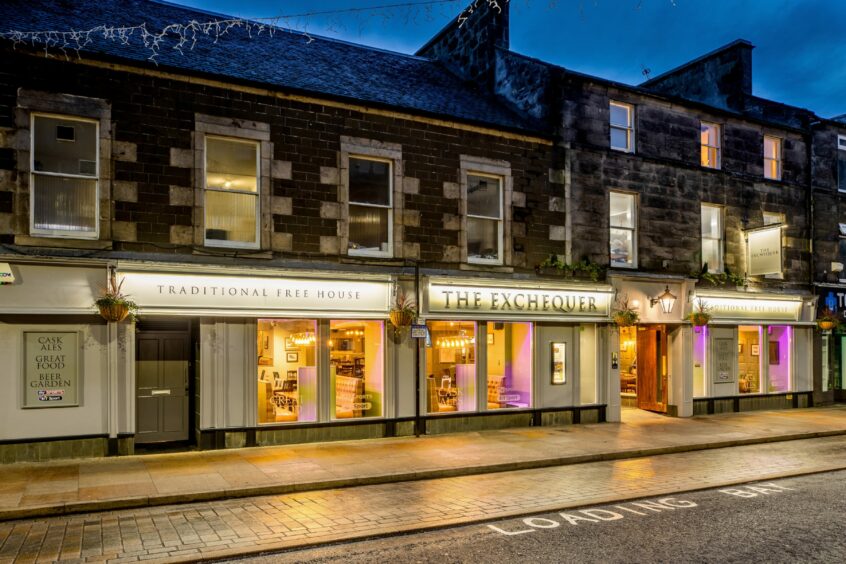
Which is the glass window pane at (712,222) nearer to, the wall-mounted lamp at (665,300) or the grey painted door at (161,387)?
the wall-mounted lamp at (665,300)

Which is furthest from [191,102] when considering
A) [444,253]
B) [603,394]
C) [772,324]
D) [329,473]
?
[772,324]

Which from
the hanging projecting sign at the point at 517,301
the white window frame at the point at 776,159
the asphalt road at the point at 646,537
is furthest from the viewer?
the white window frame at the point at 776,159

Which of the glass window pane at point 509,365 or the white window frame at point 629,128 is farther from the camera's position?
the white window frame at point 629,128

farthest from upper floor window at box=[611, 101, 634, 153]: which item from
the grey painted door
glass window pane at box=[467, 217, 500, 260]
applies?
Answer: the grey painted door

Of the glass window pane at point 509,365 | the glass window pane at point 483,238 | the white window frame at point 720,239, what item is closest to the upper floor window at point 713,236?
the white window frame at point 720,239

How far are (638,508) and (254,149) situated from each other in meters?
9.83

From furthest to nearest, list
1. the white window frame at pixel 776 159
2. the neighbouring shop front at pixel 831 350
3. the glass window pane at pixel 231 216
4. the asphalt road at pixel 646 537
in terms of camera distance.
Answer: the neighbouring shop front at pixel 831 350
the white window frame at pixel 776 159
the glass window pane at pixel 231 216
the asphalt road at pixel 646 537

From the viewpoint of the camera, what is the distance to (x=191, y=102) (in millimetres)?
13352

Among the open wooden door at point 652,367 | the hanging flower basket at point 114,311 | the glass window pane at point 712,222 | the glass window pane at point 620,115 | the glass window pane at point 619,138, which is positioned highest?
the glass window pane at point 620,115

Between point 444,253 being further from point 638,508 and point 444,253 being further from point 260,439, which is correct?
point 638,508

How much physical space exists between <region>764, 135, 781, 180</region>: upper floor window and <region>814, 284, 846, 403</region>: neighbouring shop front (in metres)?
3.86

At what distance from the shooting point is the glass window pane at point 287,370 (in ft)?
45.9

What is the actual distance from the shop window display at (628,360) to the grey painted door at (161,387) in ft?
43.7

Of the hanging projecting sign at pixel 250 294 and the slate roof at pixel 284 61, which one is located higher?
the slate roof at pixel 284 61
